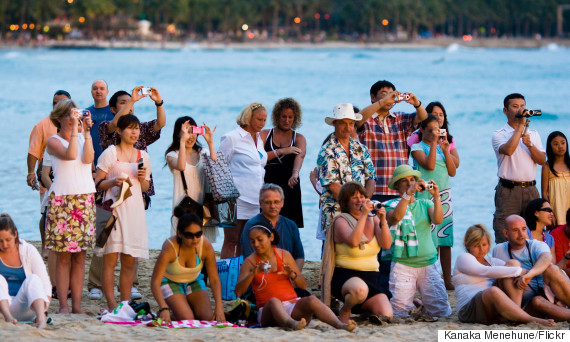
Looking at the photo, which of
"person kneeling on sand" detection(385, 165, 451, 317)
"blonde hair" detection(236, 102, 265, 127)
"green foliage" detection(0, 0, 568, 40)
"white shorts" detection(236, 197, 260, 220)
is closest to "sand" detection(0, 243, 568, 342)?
"person kneeling on sand" detection(385, 165, 451, 317)

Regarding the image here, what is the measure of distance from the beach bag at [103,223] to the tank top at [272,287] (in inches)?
45.2

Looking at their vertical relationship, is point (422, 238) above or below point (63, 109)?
below

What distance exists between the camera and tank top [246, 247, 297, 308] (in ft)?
19.9

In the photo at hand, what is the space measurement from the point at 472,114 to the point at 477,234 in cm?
3081

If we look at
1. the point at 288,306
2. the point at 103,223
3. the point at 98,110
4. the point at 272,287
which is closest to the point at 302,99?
the point at 98,110

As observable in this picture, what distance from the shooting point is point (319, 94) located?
48312 mm

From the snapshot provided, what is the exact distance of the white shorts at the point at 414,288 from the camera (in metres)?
6.58

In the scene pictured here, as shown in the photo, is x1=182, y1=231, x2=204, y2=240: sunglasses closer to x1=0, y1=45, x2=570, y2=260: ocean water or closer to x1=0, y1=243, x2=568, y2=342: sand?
x1=0, y1=243, x2=568, y2=342: sand

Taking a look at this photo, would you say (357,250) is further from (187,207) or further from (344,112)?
(187,207)

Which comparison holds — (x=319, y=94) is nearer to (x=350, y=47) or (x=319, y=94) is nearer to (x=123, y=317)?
(x=123, y=317)

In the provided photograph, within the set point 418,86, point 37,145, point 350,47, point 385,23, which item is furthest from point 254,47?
point 37,145

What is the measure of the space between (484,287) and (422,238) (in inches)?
25.5

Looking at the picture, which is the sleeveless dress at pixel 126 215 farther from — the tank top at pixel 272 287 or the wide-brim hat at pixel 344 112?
the wide-brim hat at pixel 344 112

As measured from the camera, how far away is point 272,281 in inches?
241
